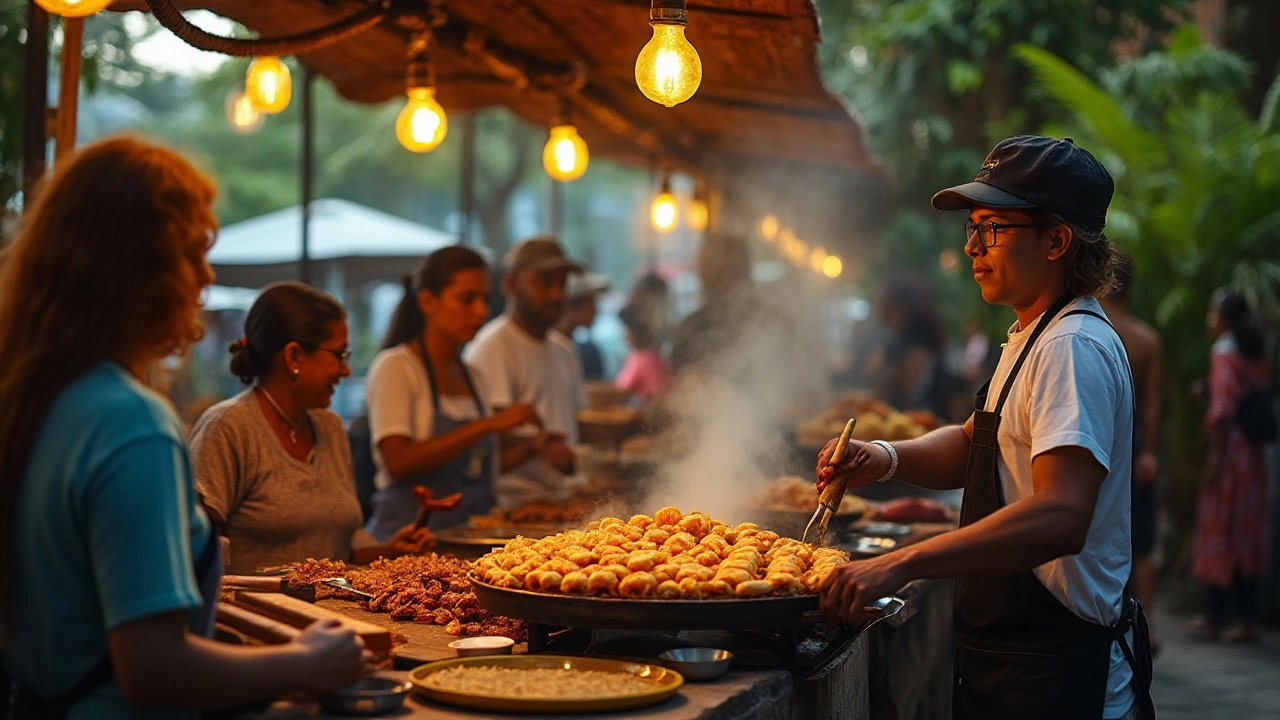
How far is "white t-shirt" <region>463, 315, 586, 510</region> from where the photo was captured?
664cm

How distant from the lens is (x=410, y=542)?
15.1 feet

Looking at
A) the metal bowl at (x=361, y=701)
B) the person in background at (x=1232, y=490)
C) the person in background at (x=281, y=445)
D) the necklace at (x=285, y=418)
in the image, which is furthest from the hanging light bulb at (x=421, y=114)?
the person in background at (x=1232, y=490)

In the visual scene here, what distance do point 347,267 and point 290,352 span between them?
9.75m

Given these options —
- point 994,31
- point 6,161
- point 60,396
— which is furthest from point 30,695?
point 994,31

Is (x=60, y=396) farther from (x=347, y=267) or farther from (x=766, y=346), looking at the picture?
(x=347, y=267)

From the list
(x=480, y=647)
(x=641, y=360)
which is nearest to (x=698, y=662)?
(x=480, y=647)

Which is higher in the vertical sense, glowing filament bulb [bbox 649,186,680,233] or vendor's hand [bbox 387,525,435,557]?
glowing filament bulb [bbox 649,186,680,233]

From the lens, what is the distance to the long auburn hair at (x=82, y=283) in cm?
216

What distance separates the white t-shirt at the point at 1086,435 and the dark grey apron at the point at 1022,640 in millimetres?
37

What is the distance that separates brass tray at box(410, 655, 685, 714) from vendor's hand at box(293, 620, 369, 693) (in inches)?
9.6

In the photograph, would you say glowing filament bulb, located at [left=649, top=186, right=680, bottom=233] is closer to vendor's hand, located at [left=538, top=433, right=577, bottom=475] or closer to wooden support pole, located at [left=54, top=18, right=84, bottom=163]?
vendor's hand, located at [left=538, top=433, right=577, bottom=475]

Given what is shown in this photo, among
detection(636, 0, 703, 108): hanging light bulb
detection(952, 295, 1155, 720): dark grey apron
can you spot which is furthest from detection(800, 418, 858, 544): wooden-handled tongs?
detection(636, 0, 703, 108): hanging light bulb

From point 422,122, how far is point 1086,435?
13.3 ft

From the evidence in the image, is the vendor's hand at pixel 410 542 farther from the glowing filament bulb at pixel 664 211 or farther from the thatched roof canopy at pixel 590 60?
the glowing filament bulb at pixel 664 211
